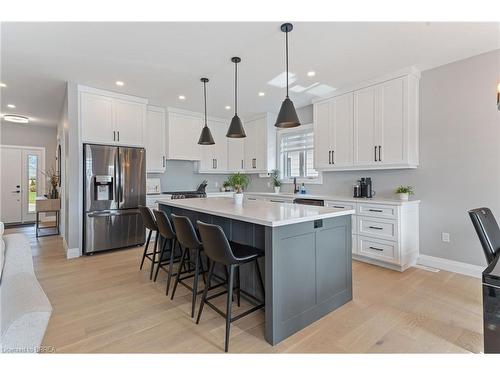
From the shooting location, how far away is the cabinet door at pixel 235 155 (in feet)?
20.4

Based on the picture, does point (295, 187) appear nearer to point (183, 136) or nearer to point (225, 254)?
point (183, 136)

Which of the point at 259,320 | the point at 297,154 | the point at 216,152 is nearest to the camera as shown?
the point at 259,320

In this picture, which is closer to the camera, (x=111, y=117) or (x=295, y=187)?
(x=111, y=117)

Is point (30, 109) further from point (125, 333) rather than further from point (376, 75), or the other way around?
Answer: point (376, 75)

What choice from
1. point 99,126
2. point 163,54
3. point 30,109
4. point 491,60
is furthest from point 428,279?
point 30,109

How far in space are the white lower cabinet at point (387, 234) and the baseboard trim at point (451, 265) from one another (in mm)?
115

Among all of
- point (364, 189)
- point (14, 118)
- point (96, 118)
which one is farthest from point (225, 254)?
point (14, 118)

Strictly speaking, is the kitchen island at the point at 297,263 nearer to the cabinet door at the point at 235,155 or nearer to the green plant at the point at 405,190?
the green plant at the point at 405,190

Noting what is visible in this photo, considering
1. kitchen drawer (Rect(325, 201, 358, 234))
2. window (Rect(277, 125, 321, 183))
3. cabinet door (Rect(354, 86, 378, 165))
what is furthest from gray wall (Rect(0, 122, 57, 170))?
cabinet door (Rect(354, 86, 378, 165))

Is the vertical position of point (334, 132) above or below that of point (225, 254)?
above

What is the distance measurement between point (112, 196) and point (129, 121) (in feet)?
4.33

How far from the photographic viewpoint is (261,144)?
573 centimetres

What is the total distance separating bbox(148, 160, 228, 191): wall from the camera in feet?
18.4

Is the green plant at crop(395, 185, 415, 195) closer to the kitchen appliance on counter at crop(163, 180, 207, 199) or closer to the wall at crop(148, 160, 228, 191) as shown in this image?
the kitchen appliance on counter at crop(163, 180, 207, 199)
